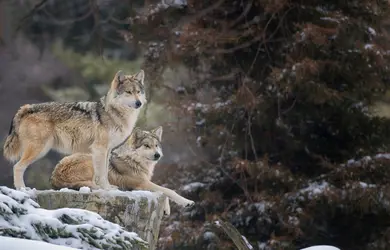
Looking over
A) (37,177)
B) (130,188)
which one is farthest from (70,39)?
(130,188)

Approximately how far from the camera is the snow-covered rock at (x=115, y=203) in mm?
8547

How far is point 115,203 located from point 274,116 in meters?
6.32

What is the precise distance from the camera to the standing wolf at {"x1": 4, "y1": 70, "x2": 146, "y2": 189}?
28.0 feet

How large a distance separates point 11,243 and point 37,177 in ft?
39.9

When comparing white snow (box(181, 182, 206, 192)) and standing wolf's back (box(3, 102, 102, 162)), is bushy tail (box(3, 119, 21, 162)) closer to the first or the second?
standing wolf's back (box(3, 102, 102, 162))

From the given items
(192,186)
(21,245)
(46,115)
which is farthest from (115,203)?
(192,186)

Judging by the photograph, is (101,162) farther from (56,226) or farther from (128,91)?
(56,226)

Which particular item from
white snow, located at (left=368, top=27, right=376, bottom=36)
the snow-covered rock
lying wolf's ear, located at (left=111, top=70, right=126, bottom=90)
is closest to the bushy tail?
the snow-covered rock

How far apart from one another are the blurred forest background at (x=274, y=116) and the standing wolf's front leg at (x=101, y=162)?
5.27 m

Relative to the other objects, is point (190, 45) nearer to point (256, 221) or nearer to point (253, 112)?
point (253, 112)

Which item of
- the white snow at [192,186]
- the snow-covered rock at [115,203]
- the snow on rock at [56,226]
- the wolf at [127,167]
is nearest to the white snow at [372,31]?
the white snow at [192,186]

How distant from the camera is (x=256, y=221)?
14.2m

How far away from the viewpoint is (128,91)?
8.62 m

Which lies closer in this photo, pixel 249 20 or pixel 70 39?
pixel 249 20
